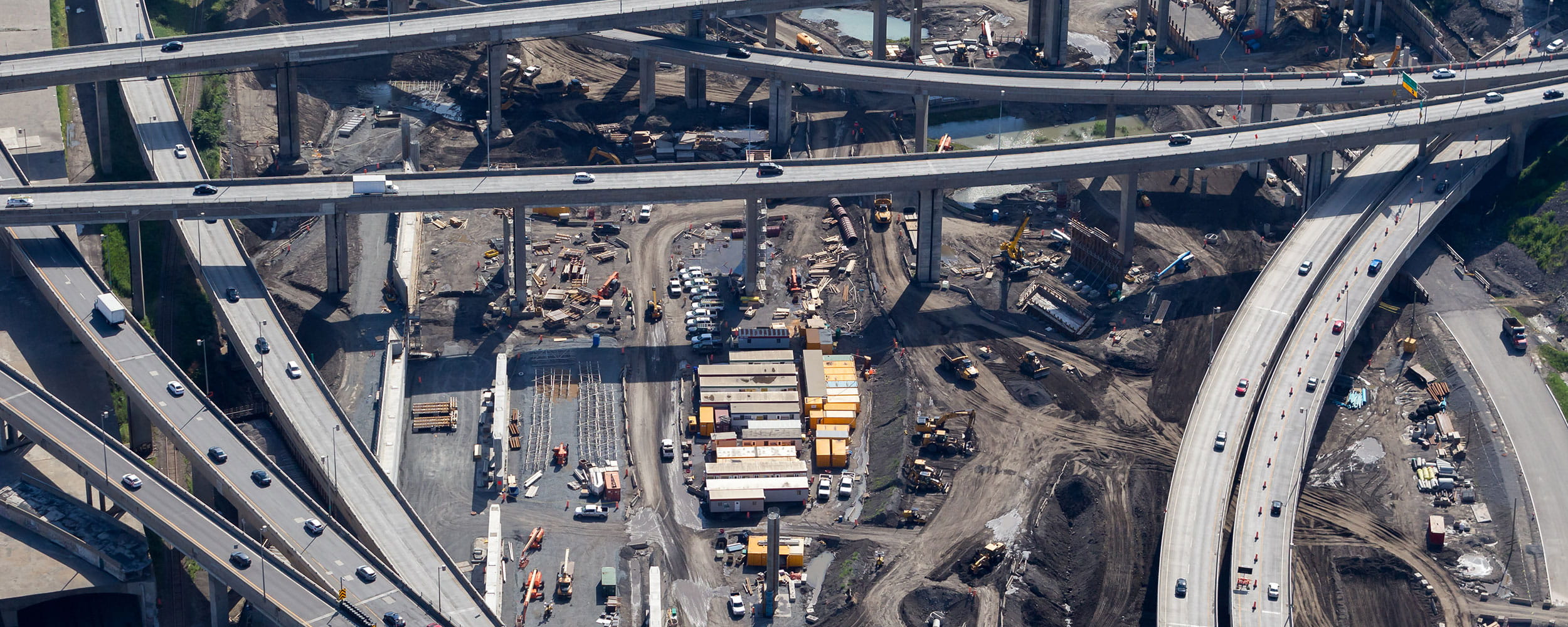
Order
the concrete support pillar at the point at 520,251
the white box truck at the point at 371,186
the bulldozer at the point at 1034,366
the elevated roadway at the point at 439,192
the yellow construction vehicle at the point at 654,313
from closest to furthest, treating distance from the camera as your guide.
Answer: the elevated roadway at the point at 439,192 → the bulldozer at the point at 1034,366 → the white box truck at the point at 371,186 → the concrete support pillar at the point at 520,251 → the yellow construction vehicle at the point at 654,313

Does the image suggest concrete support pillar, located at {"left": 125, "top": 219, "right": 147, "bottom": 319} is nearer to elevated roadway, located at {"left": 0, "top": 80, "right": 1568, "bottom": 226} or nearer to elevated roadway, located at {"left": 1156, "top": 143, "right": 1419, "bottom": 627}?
elevated roadway, located at {"left": 0, "top": 80, "right": 1568, "bottom": 226}

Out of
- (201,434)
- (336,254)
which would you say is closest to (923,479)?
(201,434)

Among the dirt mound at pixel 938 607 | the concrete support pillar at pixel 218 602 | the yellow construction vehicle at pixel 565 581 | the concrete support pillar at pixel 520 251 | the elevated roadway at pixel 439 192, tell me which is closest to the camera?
the concrete support pillar at pixel 218 602

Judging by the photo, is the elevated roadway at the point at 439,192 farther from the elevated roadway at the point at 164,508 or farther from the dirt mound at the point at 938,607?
the dirt mound at the point at 938,607

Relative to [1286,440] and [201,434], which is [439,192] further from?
[1286,440]

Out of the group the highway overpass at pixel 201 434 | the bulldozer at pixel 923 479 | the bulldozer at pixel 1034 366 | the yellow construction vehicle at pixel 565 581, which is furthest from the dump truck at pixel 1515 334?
the highway overpass at pixel 201 434

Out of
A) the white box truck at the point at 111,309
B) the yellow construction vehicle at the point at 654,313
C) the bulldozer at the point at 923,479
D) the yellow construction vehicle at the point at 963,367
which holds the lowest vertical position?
the bulldozer at the point at 923,479

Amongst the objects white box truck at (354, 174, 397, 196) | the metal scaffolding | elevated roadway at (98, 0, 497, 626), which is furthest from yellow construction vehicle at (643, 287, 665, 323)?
elevated roadway at (98, 0, 497, 626)

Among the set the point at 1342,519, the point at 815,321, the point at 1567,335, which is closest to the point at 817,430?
the point at 815,321
